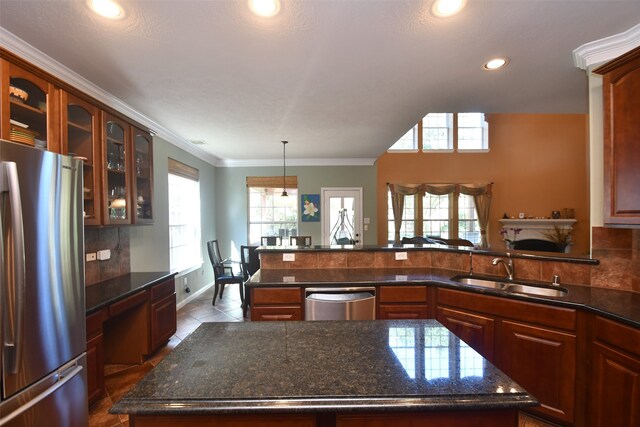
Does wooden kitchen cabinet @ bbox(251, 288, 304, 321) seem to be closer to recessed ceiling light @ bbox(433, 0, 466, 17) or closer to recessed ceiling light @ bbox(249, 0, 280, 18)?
recessed ceiling light @ bbox(249, 0, 280, 18)

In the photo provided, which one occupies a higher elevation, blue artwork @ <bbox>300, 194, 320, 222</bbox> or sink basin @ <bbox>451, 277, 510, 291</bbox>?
blue artwork @ <bbox>300, 194, 320, 222</bbox>

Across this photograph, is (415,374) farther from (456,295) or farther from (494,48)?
(494,48)

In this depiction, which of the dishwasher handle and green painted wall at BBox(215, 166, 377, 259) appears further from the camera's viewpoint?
green painted wall at BBox(215, 166, 377, 259)

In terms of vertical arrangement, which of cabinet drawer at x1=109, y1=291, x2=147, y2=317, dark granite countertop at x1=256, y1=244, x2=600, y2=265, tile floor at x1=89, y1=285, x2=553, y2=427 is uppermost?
dark granite countertop at x1=256, y1=244, x2=600, y2=265

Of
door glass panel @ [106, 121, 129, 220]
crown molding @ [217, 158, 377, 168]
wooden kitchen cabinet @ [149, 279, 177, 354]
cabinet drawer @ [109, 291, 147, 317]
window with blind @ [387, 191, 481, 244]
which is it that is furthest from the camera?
window with blind @ [387, 191, 481, 244]

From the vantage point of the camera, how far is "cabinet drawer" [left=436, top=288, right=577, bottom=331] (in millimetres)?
1704

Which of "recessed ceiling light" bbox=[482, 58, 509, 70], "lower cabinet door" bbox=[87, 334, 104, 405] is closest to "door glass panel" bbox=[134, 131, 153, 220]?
"lower cabinet door" bbox=[87, 334, 104, 405]

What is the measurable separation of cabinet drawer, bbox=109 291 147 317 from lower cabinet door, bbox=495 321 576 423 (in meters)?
2.80

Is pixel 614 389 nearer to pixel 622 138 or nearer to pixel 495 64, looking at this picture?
pixel 622 138

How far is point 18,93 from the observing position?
5.64 ft

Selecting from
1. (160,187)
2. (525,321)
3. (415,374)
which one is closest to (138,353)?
(160,187)

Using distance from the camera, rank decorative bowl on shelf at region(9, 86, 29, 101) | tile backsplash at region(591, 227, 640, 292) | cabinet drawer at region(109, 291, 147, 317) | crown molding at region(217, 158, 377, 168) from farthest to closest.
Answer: crown molding at region(217, 158, 377, 168) → cabinet drawer at region(109, 291, 147, 317) → tile backsplash at region(591, 227, 640, 292) → decorative bowl on shelf at region(9, 86, 29, 101)

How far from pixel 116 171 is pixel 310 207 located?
3864mm

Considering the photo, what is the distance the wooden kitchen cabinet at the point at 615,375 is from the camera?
141 centimetres
